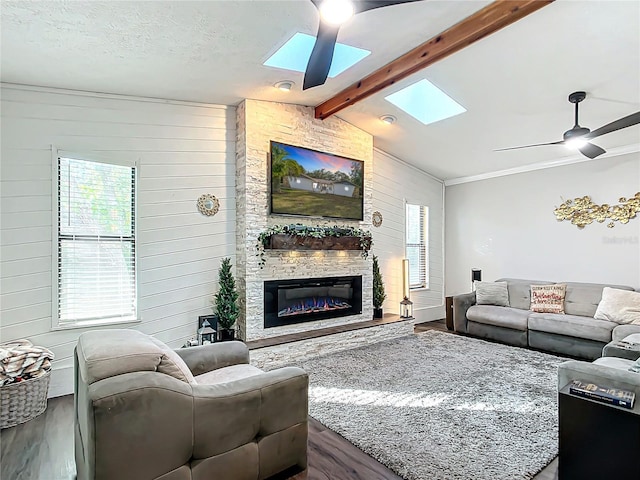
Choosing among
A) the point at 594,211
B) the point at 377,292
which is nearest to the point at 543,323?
the point at 594,211

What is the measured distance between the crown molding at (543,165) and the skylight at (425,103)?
2292 mm

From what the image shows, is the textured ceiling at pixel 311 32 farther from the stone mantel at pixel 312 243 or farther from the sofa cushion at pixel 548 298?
the sofa cushion at pixel 548 298

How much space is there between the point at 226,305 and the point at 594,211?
17.8 ft

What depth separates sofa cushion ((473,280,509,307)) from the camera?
230 inches

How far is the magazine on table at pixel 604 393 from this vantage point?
1937 mm

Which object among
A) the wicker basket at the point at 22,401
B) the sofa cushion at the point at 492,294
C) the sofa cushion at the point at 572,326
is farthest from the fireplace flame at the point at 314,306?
the sofa cushion at the point at 572,326

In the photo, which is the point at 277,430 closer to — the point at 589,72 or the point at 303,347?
the point at 303,347

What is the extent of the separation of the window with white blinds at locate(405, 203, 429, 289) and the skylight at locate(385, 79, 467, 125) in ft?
7.04

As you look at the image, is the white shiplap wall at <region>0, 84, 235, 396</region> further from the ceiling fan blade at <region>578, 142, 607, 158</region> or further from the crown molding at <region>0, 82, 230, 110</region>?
the ceiling fan blade at <region>578, 142, 607, 158</region>

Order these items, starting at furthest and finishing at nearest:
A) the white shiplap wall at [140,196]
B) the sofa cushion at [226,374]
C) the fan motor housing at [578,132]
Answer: the fan motor housing at [578,132] → the white shiplap wall at [140,196] → the sofa cushion at [226,374]

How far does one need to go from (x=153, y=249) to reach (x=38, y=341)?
52.4 inches

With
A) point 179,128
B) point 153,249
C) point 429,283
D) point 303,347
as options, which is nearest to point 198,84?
point 179,128

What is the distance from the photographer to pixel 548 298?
17.4 feet

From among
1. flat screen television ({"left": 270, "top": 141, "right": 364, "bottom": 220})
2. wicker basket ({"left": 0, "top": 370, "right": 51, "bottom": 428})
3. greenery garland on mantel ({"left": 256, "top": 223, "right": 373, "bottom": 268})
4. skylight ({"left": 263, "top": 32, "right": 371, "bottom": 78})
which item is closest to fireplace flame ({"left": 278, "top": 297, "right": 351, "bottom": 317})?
greenery garland on mantel ({"left": 256, "top": 223, "right": 373, "bottom": 268})
